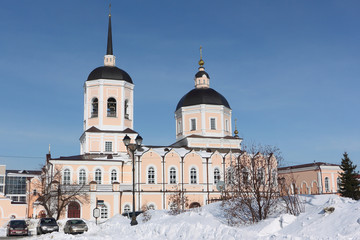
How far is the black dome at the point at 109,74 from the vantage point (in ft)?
155

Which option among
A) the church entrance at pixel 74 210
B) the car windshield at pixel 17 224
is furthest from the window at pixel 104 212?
the car windshield at pixel 17 224

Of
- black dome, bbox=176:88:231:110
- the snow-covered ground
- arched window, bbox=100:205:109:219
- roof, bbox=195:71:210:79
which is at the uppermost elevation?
roof, bbox=195:71:210:79

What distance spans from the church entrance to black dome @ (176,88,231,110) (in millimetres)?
18906

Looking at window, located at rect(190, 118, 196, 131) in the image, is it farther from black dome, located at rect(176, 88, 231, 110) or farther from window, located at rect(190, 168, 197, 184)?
window, located at rect(190, 168, 197, 184)

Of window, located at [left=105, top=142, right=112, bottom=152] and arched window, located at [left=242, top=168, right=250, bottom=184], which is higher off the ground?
window, located at [left=105, top=142, right=112, bottom=152]

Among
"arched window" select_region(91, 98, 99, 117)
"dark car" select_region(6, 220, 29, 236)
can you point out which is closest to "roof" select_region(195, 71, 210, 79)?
"arched window" select_region(91, 98, 99, 117)

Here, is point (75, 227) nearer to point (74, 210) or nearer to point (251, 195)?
point (251, 195)

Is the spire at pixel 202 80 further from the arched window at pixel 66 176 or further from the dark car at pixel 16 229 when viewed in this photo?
the dark car at pixel 16 229

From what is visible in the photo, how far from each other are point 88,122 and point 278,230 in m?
36.9

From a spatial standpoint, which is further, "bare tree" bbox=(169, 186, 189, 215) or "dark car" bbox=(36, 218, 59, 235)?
"dark car" bbox=(36, 218, 59, 235)

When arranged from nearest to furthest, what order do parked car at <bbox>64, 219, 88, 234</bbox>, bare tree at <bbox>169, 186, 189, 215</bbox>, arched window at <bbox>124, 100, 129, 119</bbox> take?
bare tree at <bbox>169, 186, 189, 215</bbox>, parked car at <bbox>64, 219, 88, 234</bbox>, arched window at <bbox>124, 100, 129, 119</bbox>

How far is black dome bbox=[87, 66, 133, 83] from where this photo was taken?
155 feet

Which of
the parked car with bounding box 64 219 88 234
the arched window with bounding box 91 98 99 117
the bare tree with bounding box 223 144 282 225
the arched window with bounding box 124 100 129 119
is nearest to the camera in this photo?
the bare tree with bounding box 223 144 282 225

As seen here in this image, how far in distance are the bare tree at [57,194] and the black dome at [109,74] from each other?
1188cm
